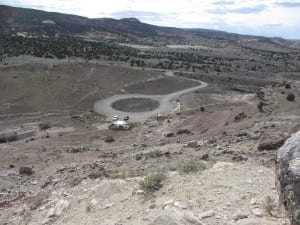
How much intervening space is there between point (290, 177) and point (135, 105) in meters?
62.3

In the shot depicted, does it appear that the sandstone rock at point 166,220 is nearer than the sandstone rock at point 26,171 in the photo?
Yes

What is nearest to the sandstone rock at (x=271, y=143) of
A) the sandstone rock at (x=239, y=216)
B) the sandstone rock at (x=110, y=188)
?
the sandstone rock at (x=110, y=188)

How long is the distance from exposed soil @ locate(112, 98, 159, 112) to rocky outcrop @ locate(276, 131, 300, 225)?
5864 centimetres

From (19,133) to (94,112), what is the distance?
16.1 m

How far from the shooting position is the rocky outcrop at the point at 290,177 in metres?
6.96

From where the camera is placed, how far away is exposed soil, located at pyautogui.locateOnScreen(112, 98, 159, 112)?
219 feet

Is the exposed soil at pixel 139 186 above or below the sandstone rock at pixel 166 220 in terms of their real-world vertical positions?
below

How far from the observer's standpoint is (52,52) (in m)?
103

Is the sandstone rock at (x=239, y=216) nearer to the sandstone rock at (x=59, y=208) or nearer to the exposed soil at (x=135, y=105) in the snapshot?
the sandstone rock at (x=59, y=208)

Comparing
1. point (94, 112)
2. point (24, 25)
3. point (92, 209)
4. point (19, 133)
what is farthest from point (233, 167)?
point (24, 25)

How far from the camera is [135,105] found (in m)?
69.2

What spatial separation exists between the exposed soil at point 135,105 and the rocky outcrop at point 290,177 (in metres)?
58.6

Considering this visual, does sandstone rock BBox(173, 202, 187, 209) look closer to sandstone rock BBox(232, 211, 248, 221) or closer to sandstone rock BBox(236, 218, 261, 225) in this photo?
sandstone rock BBox(232, 211, 248, 221)

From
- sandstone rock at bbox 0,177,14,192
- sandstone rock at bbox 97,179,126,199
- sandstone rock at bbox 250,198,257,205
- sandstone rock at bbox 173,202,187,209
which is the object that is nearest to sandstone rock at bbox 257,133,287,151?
sandstone rock at bbox 97,179,126,199
